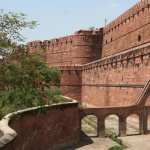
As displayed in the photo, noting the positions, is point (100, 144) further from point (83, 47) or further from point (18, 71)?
point (83, 47)

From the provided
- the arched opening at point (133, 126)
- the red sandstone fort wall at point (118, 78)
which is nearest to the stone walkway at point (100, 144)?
the arched opening at point (133, 126)

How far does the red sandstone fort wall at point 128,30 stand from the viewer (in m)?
24.8

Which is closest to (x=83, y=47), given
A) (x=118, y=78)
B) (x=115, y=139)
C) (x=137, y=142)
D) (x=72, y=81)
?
(x=72, y=81)

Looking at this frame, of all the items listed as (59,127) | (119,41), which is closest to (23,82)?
(59,127)

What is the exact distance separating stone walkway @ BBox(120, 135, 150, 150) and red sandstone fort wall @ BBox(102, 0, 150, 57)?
911 centimetres

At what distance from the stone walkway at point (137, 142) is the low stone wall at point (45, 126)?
1593 millimetres

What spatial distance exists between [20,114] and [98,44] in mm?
26061

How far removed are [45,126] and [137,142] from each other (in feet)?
11.2

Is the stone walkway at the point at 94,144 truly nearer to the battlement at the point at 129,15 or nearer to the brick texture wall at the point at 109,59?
the brick texture wall at the point at 109,59

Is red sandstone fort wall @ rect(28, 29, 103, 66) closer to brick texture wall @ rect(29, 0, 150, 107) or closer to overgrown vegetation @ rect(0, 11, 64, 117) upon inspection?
brick texture wall @ rect(29, 0, 150, 107)

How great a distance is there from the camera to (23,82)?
9.16m

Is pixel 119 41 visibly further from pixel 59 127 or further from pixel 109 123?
pixel 59 127

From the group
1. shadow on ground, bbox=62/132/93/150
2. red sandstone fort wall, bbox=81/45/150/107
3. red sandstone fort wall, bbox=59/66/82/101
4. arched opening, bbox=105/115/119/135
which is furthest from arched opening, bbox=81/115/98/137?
red sandstone fort wall, bbox=59/66/82/101

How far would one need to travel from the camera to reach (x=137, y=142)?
14.7 metres
